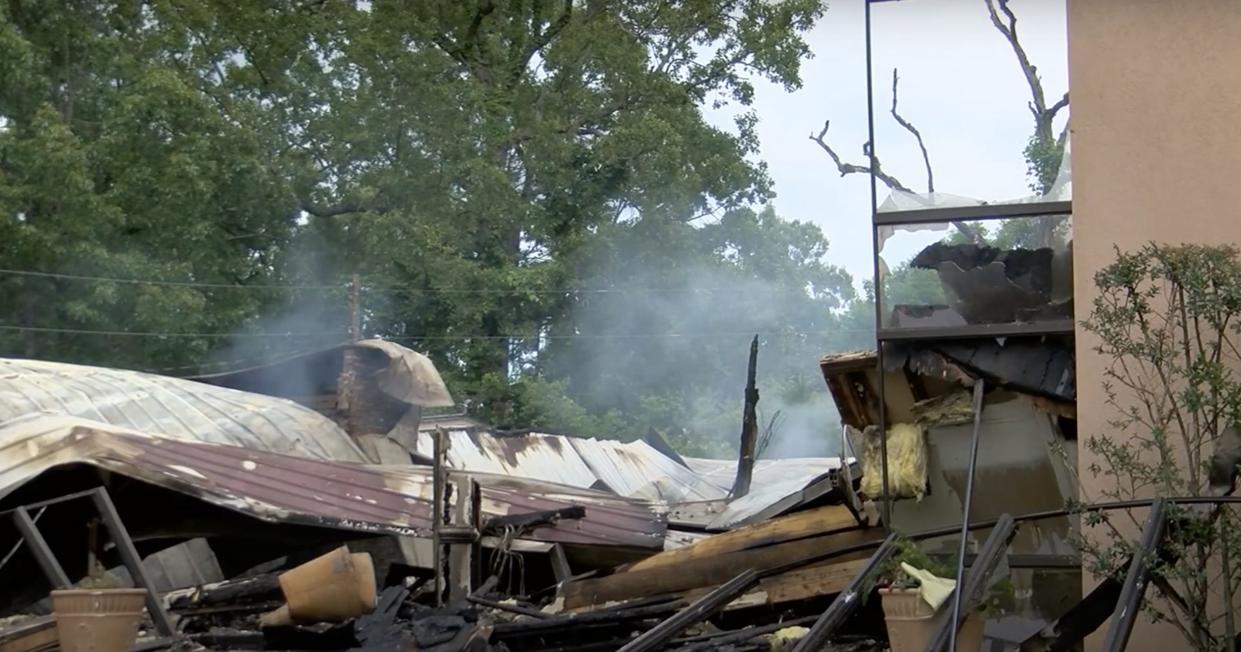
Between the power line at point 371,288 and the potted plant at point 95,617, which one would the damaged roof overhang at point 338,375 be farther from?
the potted plant at point 95,617

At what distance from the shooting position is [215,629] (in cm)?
987

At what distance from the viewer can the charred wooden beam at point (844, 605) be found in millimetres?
7180

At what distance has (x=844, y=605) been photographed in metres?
7.40

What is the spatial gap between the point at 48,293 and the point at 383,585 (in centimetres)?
1497

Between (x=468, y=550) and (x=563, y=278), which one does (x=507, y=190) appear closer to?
(x=563, y=278)

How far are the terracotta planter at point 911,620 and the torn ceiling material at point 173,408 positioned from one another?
8.51 metres

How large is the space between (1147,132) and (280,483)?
7.05 metres

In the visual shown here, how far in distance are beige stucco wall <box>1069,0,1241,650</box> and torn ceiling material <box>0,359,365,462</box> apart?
352 inches

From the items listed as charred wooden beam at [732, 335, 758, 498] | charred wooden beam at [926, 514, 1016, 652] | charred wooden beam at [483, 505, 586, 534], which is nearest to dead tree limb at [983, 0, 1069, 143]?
charred wooden beam at [926, 514, 1016, 652]

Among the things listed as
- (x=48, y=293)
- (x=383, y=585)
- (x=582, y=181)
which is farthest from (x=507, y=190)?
(x=383, y=585)

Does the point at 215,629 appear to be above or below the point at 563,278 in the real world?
below

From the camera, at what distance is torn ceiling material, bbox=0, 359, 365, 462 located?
1400 cm

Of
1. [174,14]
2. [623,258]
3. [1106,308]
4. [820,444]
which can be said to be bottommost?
[820,444]

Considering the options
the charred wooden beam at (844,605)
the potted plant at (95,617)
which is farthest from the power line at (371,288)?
the charred wooden beam at (844,605)
